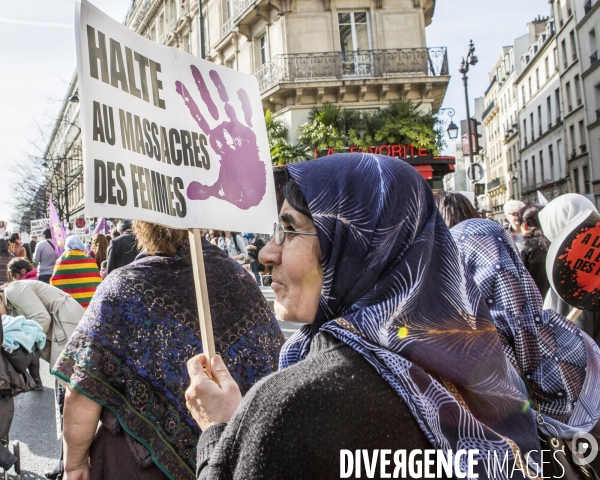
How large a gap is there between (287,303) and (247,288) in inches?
38.4

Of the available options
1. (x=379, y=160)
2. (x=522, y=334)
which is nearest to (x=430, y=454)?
(x=379, y=160)

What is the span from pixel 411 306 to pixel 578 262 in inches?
86.2

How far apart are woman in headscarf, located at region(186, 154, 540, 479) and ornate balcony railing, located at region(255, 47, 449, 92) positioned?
1873cm

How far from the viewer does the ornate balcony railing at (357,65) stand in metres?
19.8

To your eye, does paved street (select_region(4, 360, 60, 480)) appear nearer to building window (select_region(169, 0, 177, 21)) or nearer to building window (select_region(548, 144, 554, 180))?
building window (select_region(169, 0, 177, 21))

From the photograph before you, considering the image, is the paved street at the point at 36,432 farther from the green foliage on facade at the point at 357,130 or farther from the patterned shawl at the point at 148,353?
the green foliage on facade at the point at 357,130

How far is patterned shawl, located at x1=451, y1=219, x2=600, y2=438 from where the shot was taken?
2.27 m

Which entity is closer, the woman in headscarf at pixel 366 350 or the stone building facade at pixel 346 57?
the woman in headscarf at pixel 366 350

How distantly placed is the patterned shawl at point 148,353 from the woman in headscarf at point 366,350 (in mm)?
652

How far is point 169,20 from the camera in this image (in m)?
31.6

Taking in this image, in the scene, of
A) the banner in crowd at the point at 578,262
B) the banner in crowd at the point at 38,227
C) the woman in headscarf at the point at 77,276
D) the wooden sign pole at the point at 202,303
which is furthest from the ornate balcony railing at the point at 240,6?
the wooden sign pole at the point at 202,303

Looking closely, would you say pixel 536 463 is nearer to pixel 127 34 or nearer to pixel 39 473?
pixel 127 34

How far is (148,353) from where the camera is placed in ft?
7.55

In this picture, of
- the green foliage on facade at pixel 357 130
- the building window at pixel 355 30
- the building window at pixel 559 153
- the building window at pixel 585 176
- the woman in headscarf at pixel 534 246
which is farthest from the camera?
the building window at pixel 559 153
